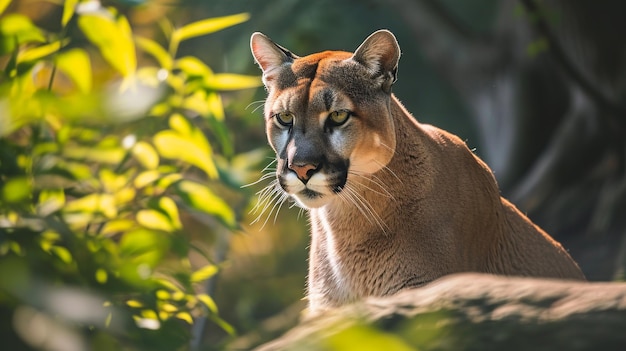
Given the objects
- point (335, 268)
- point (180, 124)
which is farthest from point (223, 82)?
point (335, 268)

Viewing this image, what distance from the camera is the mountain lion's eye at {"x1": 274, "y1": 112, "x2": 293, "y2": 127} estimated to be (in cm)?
466

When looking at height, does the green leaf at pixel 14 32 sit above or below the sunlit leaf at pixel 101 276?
above

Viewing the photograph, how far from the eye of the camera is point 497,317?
2.18 m

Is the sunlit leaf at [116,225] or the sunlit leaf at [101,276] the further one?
the sunlit leaf at [116,225]

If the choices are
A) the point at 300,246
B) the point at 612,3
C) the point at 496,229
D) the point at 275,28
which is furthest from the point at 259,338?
the point at 300,246

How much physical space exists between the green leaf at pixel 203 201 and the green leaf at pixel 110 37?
0.34 metres

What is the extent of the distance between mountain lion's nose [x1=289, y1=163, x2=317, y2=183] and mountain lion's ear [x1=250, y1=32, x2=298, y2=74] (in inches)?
34.4

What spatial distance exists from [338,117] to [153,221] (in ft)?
6.73

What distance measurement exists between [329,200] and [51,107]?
303 centimetres

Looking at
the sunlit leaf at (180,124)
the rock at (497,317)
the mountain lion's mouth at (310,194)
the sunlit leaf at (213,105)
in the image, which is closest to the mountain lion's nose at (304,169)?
the mountain lion's mouth at (310,194)

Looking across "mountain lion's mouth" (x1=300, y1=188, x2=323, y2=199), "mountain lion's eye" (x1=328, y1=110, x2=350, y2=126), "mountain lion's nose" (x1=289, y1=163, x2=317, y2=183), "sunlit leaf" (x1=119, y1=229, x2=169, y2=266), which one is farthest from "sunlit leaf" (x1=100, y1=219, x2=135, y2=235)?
"mountain lion's eye" (x1=328, y1=110, x2=350, y2=126)

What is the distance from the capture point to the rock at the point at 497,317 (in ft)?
6.66

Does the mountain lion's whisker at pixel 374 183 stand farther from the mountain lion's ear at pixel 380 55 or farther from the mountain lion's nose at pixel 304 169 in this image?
the mountain lion's ear at pixel 380 55

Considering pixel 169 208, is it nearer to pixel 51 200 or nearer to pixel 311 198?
pixel 51 200
